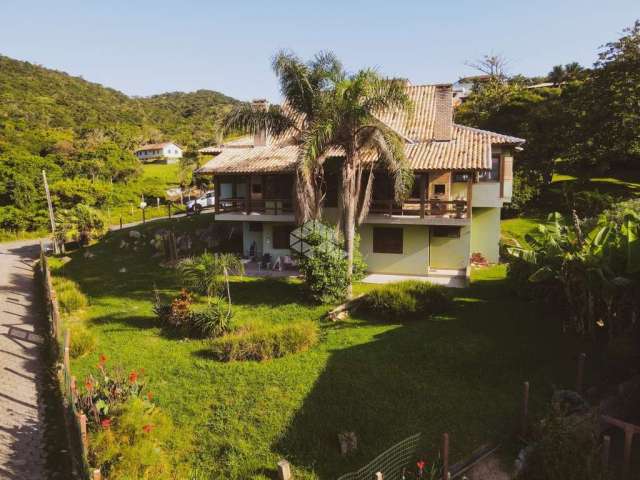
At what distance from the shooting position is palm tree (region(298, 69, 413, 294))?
17.1 m

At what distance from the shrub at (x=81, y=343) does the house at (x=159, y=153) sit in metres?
73.9

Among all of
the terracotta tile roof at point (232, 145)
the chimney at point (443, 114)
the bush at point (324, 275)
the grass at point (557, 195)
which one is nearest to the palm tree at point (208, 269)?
the bush at point (324, 275)

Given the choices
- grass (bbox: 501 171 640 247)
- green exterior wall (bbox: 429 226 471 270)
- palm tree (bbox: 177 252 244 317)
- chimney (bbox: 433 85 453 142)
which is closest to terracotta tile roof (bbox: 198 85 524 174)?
chimney (bbox: 433 85 453 142)

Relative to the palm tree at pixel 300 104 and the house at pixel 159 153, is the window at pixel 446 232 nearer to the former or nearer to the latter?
the palm tree at pixel 300 104

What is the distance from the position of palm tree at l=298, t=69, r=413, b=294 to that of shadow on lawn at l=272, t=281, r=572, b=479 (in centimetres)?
530

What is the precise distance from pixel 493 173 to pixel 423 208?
4.94m

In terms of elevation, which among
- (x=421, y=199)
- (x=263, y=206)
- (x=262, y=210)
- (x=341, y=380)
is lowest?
(x=341, y=380)

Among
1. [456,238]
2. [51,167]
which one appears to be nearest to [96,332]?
[456,238]

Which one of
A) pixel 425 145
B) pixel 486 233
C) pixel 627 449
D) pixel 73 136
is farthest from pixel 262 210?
pixel 73 136

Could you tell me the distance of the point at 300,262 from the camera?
17.5 meters

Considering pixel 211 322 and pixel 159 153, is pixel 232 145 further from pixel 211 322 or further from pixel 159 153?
pixel 159 153

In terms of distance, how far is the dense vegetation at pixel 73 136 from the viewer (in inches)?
1646

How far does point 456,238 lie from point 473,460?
14.7m

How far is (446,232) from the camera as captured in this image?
21953 mm
